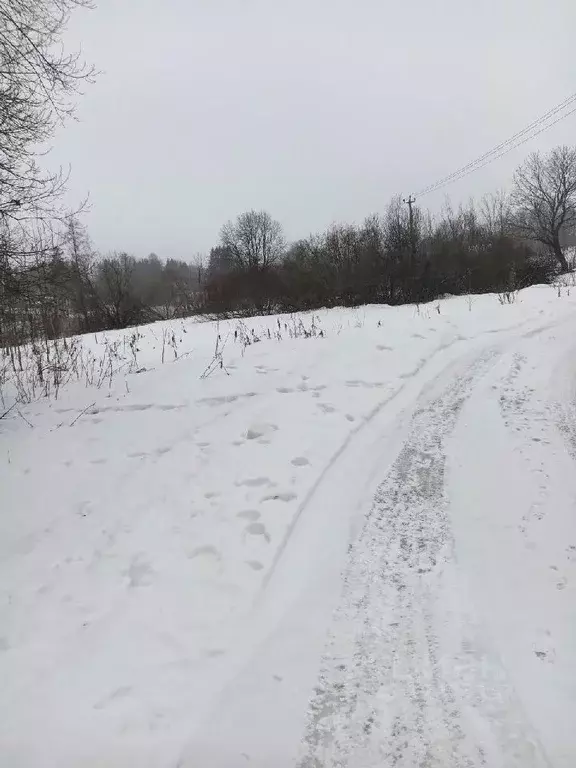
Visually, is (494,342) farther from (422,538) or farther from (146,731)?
(146,731)

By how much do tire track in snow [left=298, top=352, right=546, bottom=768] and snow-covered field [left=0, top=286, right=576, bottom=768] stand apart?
10mm

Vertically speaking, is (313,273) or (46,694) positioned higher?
(313,273)

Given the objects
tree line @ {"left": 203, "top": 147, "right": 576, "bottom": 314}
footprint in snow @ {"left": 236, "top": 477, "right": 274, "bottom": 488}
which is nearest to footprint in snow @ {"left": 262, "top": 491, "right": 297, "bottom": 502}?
footprint in snow @ {"left": 236, "top": 477, "right": 274, "bottom": 488}

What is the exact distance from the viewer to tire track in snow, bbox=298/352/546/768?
1.96 metres

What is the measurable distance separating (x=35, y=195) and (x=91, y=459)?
368 cm

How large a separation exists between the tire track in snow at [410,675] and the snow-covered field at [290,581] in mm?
10

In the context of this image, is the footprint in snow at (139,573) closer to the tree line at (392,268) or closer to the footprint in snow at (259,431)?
the footprint in snow at (259,431)

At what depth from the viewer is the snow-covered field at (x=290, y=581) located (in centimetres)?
209

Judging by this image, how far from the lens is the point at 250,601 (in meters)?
2.93

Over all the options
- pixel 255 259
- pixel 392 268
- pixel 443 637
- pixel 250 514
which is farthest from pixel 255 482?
pixel 255 259

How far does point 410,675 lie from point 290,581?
100 centimetres

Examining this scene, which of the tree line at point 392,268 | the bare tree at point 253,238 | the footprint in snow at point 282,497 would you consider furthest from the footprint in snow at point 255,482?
the bare tree at point 253,238

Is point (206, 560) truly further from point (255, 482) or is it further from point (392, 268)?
point (392, 268)

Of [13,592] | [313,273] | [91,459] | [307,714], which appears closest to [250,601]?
[307,714]
